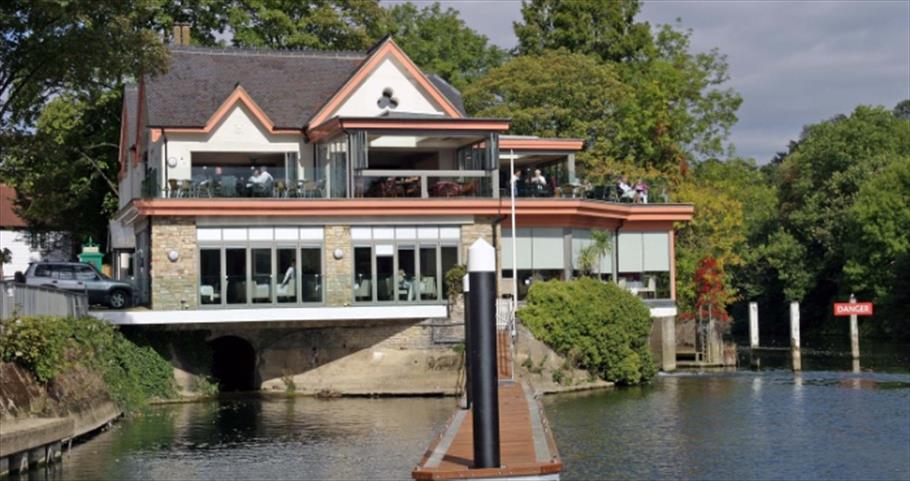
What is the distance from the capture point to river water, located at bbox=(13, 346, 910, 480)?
30.8 meters

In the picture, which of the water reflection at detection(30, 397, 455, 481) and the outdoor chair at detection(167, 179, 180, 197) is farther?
the outdoor chair at detection(167, 179, 180, 197)

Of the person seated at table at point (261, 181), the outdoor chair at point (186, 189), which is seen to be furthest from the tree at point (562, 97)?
the outdoor chair at point (186, 189)

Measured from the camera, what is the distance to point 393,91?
171ft

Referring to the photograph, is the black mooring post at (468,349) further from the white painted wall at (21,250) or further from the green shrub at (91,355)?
the white painted wall at (21,250)

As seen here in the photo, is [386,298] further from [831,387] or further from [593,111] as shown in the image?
[593,111]

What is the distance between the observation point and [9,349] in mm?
31594

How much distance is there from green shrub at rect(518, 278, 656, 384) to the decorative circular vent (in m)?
8.50

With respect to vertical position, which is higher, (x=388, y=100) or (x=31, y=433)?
(x=388, y=100)

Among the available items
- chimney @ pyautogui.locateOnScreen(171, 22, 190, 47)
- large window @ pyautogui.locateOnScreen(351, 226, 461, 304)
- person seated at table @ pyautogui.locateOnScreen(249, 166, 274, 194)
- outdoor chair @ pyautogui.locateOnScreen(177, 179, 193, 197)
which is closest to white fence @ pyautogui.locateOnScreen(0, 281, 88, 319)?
outdoor chair @ pyautogui.locateOnScreen(177, 179, 193, 197)

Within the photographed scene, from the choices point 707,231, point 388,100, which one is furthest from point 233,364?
point 707,231

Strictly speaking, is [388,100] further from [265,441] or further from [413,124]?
[265,441]

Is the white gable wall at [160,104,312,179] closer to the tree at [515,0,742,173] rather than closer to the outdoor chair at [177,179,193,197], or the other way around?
the outdoor chair at [177,179,193,197]

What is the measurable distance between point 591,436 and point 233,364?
59.6 feet

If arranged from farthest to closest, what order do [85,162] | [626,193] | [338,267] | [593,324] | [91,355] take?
1. [85,162]
2. [626,193]
3. [593,324]
4. [338,267]
5. [91,355]
